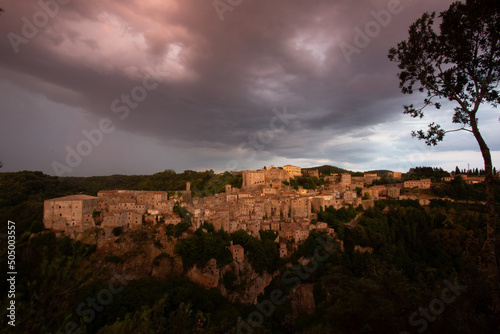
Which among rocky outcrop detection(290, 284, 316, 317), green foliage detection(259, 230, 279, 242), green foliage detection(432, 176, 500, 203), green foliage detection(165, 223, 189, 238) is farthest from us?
green foliage detection(432, 176, 500, 203)

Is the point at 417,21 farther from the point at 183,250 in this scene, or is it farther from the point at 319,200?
the point at 319,200

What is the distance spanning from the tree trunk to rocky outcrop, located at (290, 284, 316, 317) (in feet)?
66.0

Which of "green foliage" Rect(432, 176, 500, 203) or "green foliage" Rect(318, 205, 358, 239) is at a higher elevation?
"green foliage" Rect(432, 176, 500, 203)

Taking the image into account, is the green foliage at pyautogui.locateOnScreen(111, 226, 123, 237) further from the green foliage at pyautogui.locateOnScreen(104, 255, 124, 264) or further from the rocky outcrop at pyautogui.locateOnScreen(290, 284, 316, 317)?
the rocky outcrop at pyautogui.locateOnScreen(290, 284, 316, 317)

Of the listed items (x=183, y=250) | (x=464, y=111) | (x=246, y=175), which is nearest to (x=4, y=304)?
(x=464, y=111)

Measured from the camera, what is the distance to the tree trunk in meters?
4.21

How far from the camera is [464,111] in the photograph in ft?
20.0

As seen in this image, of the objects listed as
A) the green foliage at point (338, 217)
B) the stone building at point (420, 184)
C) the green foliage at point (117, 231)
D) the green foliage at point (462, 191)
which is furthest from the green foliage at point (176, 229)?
the stone building at point (420, 184)

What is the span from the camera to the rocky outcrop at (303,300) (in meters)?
22.0

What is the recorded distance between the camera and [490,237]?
5.14 meters

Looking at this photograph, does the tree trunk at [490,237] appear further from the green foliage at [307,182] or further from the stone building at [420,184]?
the stone building at [420,184]

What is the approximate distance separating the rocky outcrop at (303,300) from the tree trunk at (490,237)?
792 inches

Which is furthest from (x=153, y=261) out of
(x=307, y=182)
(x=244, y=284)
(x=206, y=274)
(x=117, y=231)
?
(x=307, y=182)

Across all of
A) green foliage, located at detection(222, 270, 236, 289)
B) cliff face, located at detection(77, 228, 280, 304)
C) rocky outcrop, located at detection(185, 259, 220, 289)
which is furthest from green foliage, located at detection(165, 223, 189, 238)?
green foliage, located at detection(222, 270, 236, 289)
